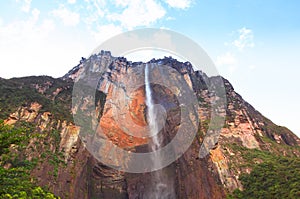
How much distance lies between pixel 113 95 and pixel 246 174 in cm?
2861

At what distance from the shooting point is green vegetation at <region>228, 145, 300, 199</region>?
69.5 feet

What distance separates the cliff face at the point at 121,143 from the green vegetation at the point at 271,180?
822 mm

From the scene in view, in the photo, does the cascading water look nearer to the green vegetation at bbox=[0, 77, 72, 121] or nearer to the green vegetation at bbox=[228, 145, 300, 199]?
the green vegetation at bbox=[228, 145, 300, 199]

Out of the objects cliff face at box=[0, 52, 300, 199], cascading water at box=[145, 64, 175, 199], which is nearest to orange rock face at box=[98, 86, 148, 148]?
cliff face at box=[0, 52, 300, 199]

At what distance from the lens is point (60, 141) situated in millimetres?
26875

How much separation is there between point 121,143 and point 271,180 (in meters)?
20.0

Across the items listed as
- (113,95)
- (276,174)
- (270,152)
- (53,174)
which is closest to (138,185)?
(53,174)

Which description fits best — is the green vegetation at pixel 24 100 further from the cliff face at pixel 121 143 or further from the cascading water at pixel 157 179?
the cascading water at pixel 157 179

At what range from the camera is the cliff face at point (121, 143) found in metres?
25.1

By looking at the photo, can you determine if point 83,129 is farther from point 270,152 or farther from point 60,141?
point 270,152

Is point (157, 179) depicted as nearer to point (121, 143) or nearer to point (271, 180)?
point (121, 143)

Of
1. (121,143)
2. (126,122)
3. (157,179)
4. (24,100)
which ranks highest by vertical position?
(126,122)

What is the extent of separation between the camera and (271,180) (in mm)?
23453

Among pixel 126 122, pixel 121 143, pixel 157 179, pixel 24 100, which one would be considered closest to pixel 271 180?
pixel 157 179
